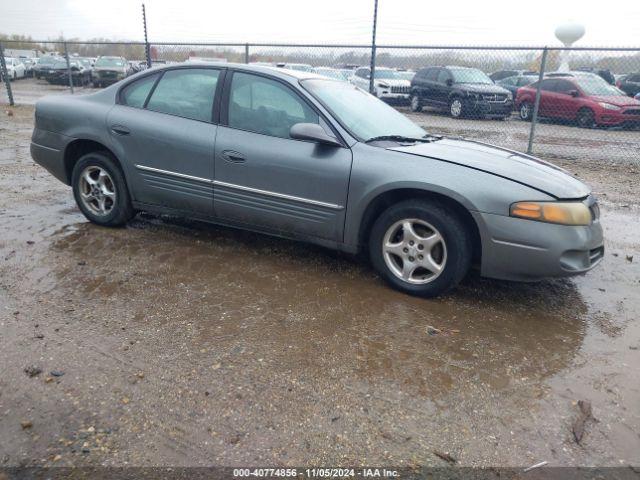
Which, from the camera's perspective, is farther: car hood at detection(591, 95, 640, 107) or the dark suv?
the dark suv

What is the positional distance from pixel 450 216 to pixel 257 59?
401 inches

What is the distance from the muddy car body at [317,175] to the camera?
340 centimetres

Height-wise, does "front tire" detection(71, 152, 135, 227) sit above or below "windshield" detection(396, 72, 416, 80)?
below

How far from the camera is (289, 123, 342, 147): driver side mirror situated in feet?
12.2

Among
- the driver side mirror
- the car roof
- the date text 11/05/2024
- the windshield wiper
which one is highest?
the car roof

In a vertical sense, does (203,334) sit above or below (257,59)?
below

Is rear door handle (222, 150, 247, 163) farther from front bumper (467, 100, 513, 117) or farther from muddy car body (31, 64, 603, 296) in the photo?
front bumper (467, 100, 513, 117)

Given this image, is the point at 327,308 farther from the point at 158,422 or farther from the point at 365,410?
the point at 158,422

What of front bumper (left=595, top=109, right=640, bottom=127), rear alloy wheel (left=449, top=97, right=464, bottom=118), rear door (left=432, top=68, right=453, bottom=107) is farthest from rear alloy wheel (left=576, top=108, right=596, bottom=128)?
rear door (left=432, top=68, right=453, bottom=107)

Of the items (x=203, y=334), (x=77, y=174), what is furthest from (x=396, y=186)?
(x=77, y=174)

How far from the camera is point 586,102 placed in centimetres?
1381

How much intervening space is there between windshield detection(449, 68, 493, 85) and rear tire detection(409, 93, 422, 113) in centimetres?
145

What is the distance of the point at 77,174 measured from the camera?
4.84 m

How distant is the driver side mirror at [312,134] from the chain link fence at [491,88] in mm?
5461
